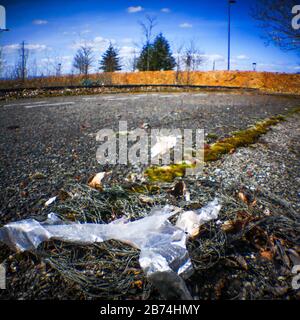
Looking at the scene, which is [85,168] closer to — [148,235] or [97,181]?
[97,181]

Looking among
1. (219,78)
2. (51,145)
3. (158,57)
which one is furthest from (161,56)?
(51,145)

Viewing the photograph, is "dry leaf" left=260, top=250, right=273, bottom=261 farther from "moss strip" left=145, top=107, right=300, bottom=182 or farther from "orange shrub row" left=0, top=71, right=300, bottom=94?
"orange shrub row" left=0, top=71, right=300, bottom=94

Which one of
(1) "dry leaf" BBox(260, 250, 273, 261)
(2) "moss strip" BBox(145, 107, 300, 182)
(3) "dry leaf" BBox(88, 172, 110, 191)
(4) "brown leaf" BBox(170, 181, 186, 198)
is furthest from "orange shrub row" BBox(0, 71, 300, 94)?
(1) "dry leaf" BBox(260, 250, 273, 261)

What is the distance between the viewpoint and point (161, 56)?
39125mm

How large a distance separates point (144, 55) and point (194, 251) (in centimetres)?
4293

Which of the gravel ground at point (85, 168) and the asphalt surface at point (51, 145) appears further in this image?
the asphalt surface at point (51, 145)

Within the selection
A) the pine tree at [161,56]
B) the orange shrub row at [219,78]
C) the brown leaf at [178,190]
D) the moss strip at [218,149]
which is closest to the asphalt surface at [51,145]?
the moss strip at [218,149]

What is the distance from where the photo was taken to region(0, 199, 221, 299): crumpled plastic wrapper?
39.4 inches

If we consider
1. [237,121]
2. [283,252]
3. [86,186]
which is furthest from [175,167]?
[237,121]

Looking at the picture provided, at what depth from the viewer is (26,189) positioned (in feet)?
5.78

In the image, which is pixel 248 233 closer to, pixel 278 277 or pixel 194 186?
pixel 278 277

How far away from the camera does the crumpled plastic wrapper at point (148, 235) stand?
39.4 inches

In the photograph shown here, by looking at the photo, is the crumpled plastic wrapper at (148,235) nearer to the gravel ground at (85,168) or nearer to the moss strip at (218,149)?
the gravel ground at (85,168)

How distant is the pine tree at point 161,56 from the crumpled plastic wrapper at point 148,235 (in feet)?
135
